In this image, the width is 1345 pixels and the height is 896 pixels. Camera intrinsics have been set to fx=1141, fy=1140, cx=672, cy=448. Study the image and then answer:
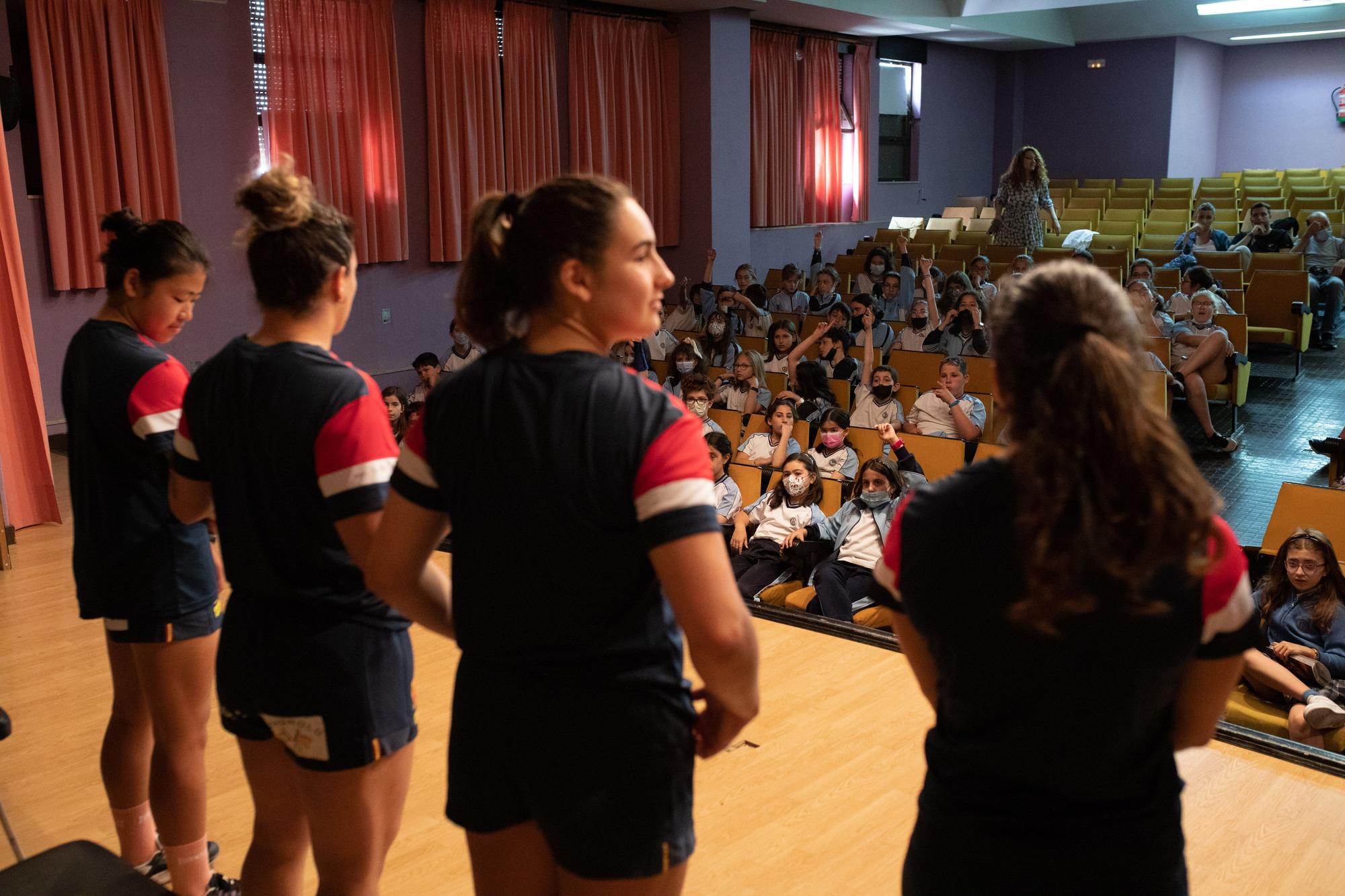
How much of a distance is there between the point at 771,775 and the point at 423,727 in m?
1.01

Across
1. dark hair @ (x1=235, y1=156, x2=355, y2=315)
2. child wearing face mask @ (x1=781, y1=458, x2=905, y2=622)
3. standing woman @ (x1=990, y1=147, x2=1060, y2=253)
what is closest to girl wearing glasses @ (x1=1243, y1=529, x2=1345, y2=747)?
child wearing face mask @ (x1=781, y1=458, x2=905, y2=622)

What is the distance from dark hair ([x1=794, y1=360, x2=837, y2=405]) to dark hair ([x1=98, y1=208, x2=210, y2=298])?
15.5ft

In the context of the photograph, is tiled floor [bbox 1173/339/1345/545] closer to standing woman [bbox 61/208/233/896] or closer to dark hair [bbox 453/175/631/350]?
standing woman [bbox 61/208/233/896]

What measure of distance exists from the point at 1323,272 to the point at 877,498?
6.86 metres

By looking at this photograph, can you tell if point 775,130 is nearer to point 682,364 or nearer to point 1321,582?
point 682,364

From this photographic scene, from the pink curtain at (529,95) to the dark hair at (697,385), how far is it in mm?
3733

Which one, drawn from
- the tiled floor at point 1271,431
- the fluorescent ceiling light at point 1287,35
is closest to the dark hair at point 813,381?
the tiled floor at point 1271,431

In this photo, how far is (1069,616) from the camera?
0.98 m

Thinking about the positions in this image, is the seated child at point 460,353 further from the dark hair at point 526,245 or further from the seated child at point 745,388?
the dark hair at point 526,245

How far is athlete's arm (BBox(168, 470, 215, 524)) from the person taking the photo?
1572 millimetres

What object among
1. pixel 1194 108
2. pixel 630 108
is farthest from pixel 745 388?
pixel 1194 108

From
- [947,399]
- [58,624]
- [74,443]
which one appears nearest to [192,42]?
[58,624]

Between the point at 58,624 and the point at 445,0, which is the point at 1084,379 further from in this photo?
the point at 445,0

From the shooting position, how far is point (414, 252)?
8969 mm
